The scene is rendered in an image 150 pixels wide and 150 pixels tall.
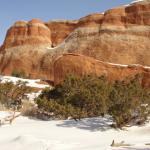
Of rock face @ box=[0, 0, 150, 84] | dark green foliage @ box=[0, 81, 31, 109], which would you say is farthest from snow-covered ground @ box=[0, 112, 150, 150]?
rock face @ box=[0, 0, 150, 84]

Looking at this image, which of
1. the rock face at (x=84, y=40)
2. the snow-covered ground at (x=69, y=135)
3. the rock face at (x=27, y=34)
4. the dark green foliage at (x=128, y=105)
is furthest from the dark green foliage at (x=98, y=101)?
the rock face at (x=27, y=34)

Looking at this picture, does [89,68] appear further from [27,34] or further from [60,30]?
[60,30]

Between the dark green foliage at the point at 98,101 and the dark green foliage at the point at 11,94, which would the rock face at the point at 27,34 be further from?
the dark green foliage at the point at 98,101

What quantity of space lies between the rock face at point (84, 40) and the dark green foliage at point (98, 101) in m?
30.7

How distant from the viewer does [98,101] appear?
590 inches

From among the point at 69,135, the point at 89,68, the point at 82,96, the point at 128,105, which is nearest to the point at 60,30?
the point at 89,68

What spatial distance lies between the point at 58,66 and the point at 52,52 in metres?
28.1

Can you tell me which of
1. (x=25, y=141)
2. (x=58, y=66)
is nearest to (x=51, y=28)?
(x=58, y=66)

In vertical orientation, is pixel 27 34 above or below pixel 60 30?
below

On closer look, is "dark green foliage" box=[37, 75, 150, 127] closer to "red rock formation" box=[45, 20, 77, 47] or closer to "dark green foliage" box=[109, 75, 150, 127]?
"dark green foliage" box=[109, 75, 150, 127]

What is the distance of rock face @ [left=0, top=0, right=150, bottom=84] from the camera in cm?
5078

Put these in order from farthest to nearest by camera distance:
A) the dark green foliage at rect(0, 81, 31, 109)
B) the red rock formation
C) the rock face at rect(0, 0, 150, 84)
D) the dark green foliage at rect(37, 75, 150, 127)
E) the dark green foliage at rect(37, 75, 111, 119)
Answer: the red rock formation < the rock face at rect(0, 0, 150, 84) < the dark green foliage at rect(0, 81, 31, 109) < the dark green foliage at rect(37, 75, 111, 119) < the dark green foliage at rect(37, 75, 150, 127)

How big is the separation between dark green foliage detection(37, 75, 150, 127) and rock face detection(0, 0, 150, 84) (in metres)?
30.7

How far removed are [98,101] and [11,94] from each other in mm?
7244
